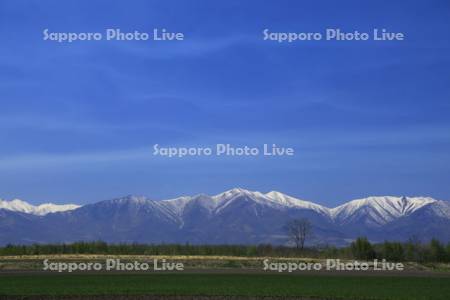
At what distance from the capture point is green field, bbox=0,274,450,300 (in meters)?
56.7

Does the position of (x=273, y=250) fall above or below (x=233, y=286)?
above

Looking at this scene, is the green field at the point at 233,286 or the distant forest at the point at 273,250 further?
the distant forest at the point at 273,250

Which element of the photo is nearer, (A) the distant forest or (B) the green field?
(B) the green field

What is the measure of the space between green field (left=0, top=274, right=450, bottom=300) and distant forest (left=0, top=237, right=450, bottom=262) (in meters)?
45.7

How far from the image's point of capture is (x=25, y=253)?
424 feet

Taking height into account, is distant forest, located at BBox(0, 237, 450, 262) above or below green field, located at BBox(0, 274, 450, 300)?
above

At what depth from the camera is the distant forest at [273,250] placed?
120438 millimetres

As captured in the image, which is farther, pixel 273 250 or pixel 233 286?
pixel 273 250

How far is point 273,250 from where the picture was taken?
451 ft

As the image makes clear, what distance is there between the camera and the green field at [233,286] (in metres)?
56.7

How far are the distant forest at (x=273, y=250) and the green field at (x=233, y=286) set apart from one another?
150 ft

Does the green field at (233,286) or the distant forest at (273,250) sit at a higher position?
the distant forest at (273,250)

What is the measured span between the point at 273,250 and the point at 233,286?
7564 cm

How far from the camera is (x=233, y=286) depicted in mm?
62375
